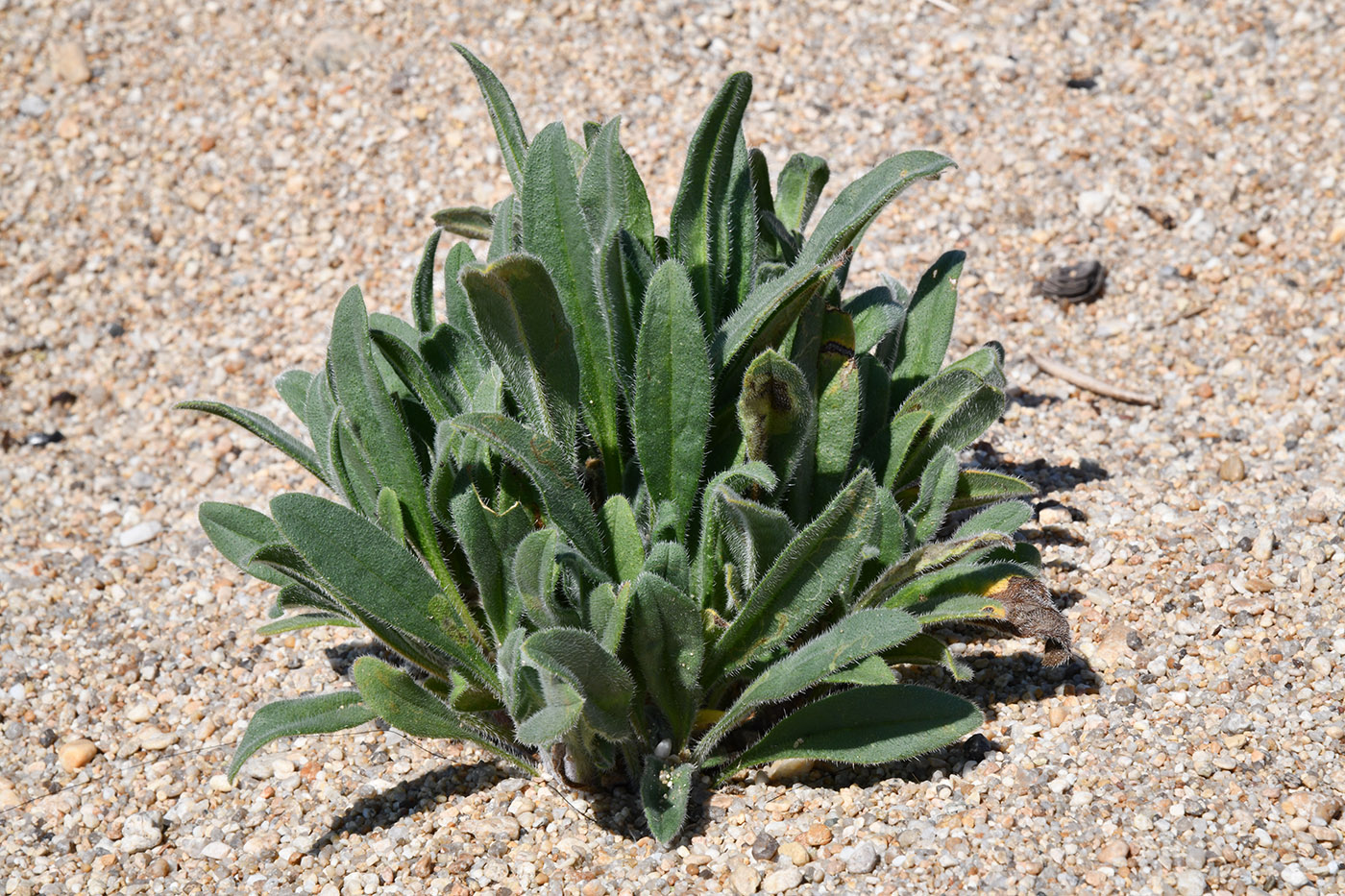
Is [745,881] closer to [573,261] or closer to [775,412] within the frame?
[775,412]


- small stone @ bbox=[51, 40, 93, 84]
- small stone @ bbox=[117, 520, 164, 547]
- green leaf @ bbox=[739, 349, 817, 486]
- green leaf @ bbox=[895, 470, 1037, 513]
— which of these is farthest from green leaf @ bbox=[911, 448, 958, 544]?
small stone @ bbox=[51, 40, 93, 84]

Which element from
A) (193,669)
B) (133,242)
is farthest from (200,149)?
(193,669)

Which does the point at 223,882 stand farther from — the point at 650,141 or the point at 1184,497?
the point at 650,141

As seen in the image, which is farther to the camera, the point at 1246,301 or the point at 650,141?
the point at 650,141

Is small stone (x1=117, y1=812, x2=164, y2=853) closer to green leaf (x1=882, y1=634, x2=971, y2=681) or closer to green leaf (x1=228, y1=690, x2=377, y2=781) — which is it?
green leaf (x1=228, y1=690, x2=377, y2=781)

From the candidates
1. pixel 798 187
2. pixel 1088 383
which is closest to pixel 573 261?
pixel 798 187
